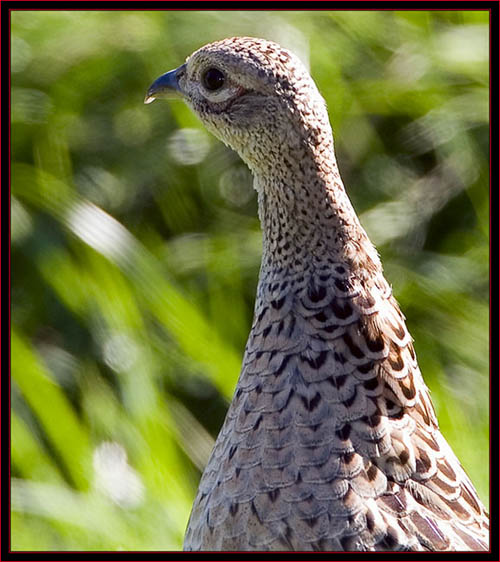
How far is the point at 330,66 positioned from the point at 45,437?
181cm

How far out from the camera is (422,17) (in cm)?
480

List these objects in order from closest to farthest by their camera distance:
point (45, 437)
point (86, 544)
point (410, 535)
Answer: point (410, 535) → point (86, 544) → point (45, 437)

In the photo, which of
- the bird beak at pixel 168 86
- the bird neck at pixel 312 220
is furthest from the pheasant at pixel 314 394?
the bird beak at pixel 168 86

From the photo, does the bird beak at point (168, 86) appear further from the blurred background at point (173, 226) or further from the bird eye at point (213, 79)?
the blurred background at point (173, 226)

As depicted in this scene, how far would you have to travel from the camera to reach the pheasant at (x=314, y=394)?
6.91 feet

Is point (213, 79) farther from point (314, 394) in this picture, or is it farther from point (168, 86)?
point (314, 394)

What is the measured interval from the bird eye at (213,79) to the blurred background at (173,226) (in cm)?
184

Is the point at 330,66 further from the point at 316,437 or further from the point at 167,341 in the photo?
the point at 316,437

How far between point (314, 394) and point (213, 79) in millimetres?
753

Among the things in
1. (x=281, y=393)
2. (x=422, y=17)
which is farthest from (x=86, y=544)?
(x=422, y=17)

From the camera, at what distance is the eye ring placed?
8.17 ft

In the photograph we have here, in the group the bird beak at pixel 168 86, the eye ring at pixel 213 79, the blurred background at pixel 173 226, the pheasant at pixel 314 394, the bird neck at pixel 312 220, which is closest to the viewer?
the pheasant at pixel 314 394

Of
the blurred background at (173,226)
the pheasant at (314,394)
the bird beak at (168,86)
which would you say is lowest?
the pheasant at (314,394)

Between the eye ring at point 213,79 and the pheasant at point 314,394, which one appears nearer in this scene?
the pheasant at point 314,394
